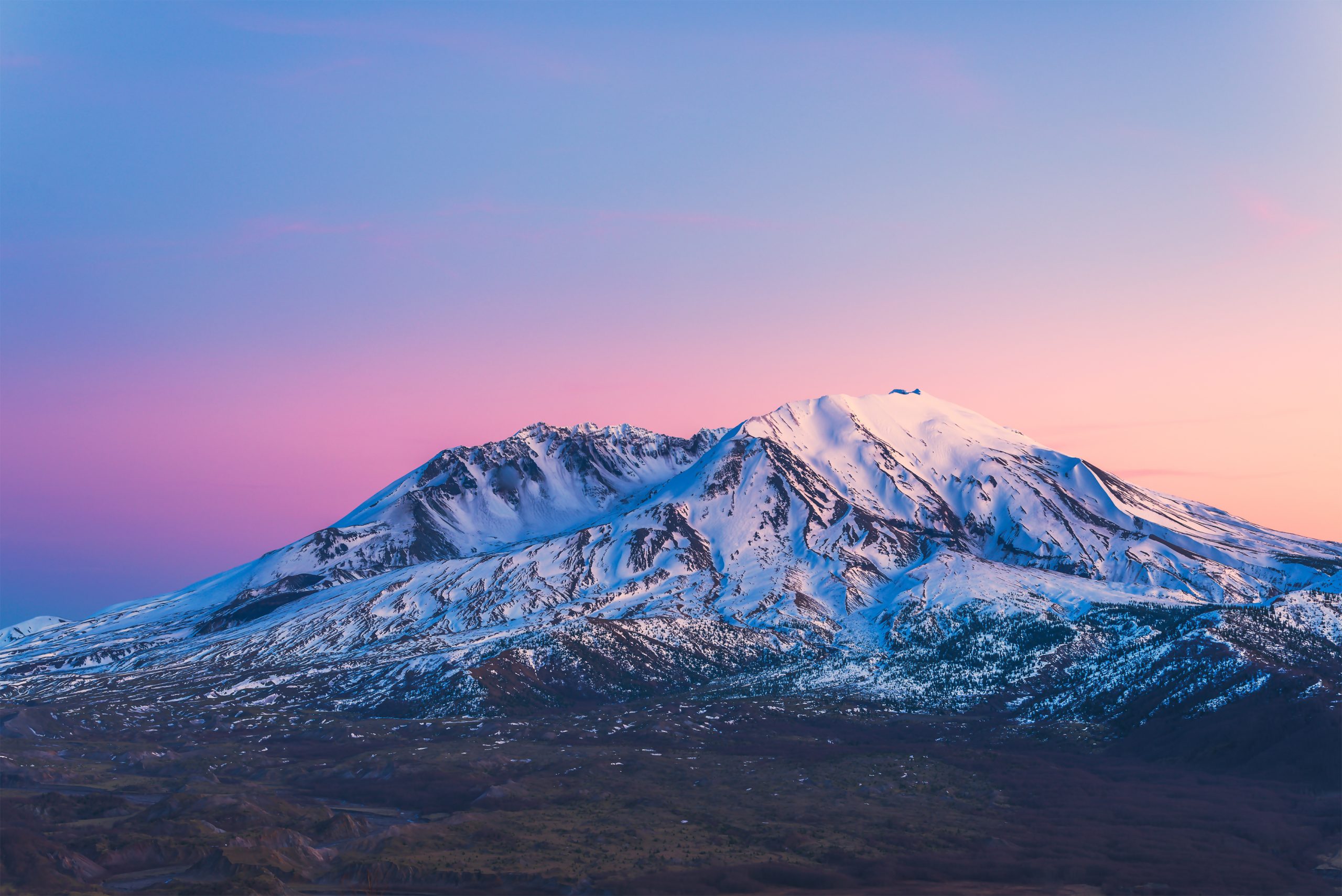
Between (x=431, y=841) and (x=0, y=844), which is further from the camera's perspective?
(x=431, y=841)

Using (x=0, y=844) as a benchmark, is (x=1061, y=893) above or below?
below

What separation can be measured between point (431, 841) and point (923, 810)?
7882 cm

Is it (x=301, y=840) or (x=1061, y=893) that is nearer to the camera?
(x=1061, y=893)

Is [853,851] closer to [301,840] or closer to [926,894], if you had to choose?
[926,894]

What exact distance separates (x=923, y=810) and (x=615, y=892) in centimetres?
6186

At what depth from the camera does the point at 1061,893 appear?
15575 centimetres

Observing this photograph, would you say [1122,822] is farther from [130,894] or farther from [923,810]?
[130,894]

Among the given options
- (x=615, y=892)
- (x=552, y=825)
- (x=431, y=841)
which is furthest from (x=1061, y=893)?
(x=431, y=841)

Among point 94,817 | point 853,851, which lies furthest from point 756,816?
point 94,817

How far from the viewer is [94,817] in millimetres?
198250

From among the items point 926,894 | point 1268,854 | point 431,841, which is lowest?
point 1268,854

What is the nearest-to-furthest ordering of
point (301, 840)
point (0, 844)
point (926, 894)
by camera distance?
point (926, 894) < point (0, 844) < point (301, 840)

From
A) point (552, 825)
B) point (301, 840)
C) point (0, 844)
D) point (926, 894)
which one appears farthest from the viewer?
point (552, 825)

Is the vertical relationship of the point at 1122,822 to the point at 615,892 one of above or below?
below
